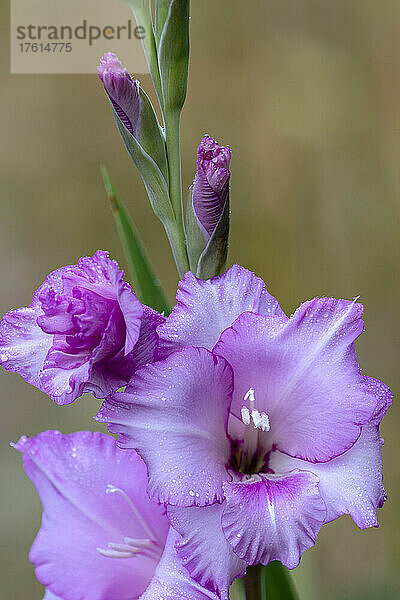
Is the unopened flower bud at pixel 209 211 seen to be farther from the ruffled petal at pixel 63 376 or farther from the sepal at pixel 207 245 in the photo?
the ruffled petal at pixel 63 376

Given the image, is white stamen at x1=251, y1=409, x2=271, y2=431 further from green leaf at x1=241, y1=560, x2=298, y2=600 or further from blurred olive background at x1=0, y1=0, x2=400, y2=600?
blurred olive background at x1=0, y1=0, x2=400, y2=600

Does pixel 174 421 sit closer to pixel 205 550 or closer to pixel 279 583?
pixel 205 550

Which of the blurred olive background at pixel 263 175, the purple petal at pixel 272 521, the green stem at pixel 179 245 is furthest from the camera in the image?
the blurred olive background at pixel 263 175

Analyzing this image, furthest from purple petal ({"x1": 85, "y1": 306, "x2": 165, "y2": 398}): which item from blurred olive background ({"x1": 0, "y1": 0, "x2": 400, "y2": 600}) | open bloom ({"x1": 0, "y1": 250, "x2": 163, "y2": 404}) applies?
blurred olive background ({"x1": 0, "y1": 0, "x2": 400, "y2": 600})

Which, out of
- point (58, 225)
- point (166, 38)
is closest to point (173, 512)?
point (166, 38)

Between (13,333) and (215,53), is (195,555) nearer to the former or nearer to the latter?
(13,333)

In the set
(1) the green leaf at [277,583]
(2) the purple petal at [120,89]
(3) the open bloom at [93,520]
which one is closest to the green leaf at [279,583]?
(1) the green leaf at [277,583]

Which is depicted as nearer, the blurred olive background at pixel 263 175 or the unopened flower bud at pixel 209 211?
the unopened flower bud at pixel 209 211
